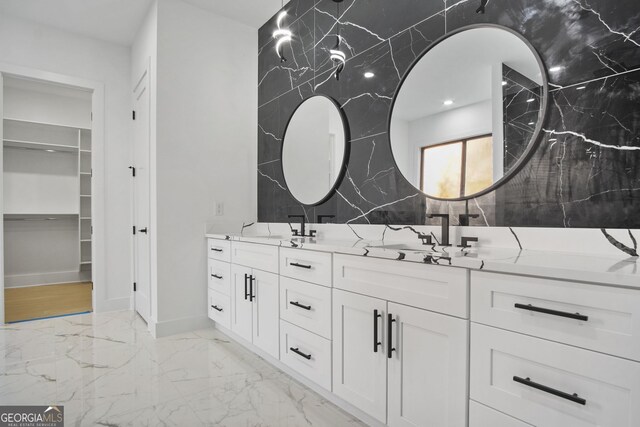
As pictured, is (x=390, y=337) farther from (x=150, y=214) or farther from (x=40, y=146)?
(x=40, y=146)

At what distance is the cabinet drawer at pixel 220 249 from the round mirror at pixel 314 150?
0.68 metres

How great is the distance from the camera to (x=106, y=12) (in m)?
3.12

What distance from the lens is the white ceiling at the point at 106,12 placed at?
2.99 m

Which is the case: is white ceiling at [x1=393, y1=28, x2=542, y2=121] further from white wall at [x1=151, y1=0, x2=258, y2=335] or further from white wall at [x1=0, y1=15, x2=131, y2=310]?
white wall at [x1=0, y1=15, x2=131, y2=310]

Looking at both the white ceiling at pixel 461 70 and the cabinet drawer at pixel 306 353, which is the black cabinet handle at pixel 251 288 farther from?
the white ceiling at pixel 461 70

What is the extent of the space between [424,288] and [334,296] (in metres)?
0.53

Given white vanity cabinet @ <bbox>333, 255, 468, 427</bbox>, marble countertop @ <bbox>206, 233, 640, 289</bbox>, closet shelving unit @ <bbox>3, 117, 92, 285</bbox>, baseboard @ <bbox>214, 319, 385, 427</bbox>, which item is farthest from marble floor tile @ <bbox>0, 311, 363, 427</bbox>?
closet shelving unit @ <bbox>3, 117, 92, 285</bbox>

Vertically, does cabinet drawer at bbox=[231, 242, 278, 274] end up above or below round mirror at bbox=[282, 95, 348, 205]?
below

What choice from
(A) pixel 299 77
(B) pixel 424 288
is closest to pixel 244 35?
(A) pixel 299 77

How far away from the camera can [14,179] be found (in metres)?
4.62

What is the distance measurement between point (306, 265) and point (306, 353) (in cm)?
49

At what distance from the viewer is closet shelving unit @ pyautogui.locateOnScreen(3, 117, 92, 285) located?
4.62 meters

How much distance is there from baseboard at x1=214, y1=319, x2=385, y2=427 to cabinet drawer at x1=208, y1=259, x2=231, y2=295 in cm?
36

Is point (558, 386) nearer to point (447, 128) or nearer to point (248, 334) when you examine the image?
point (447, 128)
